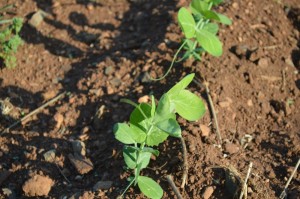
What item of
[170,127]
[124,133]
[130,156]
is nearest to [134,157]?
[130,156]

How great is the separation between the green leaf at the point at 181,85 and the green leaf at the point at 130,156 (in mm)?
388

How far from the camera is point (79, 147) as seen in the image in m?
2.42

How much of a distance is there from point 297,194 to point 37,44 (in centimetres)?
194

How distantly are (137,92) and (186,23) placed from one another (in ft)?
1.60

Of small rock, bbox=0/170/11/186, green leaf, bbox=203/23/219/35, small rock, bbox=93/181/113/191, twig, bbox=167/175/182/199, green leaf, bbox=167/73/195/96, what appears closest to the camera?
green leaf, bbox=167/73/195/96

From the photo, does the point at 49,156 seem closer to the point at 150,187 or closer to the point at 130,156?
the point at 130,156

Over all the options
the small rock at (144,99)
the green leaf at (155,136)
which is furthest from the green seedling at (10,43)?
the green leaf at (155,136)

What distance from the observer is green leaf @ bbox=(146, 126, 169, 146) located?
198 centimetres

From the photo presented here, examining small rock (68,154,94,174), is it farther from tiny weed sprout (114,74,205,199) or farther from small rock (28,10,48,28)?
small rock (28,10,48,28)

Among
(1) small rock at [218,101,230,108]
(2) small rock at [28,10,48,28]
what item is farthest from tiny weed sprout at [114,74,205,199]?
(2) small rock at [28,10,48,28]

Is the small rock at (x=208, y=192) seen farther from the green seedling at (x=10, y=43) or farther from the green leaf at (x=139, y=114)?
the green seedling at (x=10, y=43)

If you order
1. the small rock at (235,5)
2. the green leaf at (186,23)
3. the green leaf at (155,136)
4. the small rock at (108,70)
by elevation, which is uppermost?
the green leaf at (186,23)

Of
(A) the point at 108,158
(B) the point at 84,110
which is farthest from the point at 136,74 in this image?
(A) the point at 108,158

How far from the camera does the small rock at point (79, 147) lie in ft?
7.89
